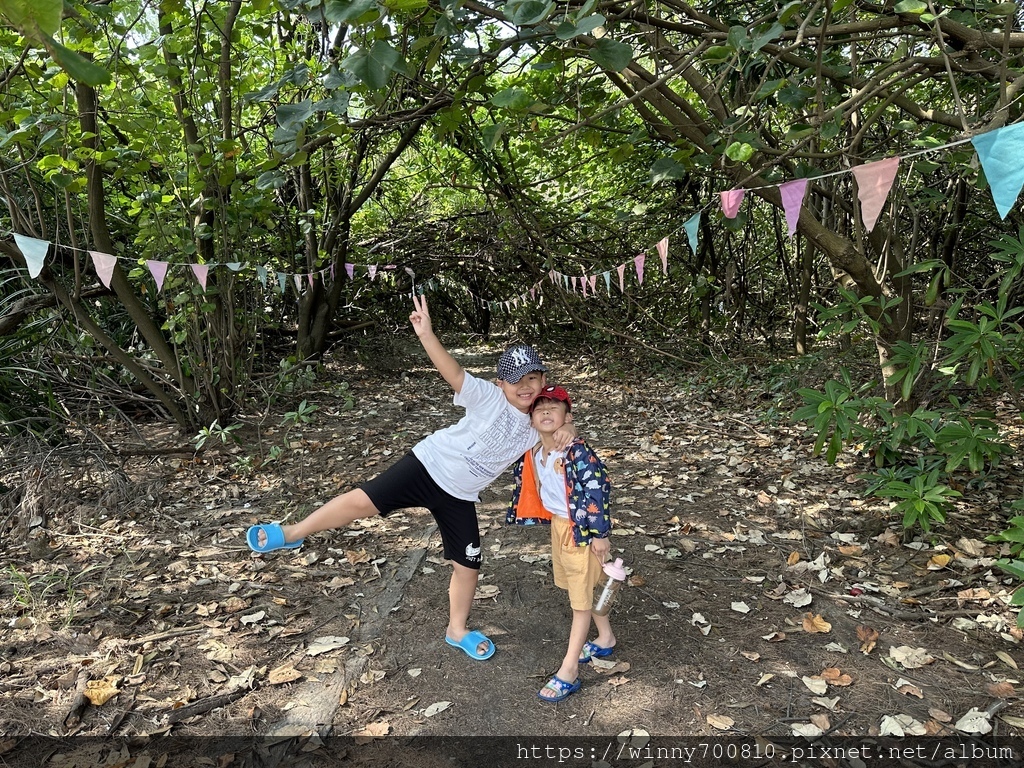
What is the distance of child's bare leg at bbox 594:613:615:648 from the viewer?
2785 mm

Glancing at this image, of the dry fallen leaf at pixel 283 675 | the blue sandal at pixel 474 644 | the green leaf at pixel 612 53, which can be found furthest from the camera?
the blue sandal at pixel 474 644

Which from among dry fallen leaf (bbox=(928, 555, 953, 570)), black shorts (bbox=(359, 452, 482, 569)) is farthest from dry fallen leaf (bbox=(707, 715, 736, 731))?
dry fallen leaf (bbox=(928, 555, 953, 570))

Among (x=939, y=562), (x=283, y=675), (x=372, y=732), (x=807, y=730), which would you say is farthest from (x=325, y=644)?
(x=939, y=562)

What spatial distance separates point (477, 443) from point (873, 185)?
1.85 meters

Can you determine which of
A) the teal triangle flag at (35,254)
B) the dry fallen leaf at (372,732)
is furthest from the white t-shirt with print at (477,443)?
the teal triangle flag at (35,254)

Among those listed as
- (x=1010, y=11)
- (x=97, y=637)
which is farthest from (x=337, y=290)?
(x=1010, y=11)

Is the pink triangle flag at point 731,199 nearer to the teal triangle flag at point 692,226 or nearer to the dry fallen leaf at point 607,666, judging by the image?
the teal triangle flag at point 692,226

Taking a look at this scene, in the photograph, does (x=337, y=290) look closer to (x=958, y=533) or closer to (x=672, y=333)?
(x=672, y=333)

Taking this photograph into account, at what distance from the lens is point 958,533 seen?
3605 mm

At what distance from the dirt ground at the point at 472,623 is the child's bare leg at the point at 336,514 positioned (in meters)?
0.62

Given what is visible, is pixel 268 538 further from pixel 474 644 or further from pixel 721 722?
pixel 721 722

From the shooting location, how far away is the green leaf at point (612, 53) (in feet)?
7.06

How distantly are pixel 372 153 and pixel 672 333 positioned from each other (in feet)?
14.6

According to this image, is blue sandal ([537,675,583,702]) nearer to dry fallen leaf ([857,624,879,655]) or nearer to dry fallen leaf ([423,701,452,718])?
dry fallen leaf ([423,701,452,718])
